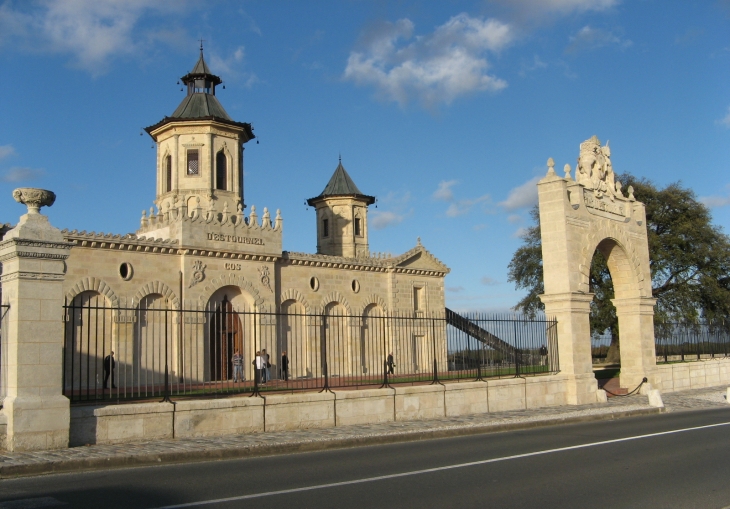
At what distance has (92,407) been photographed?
1156cm

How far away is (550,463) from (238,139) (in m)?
29.3

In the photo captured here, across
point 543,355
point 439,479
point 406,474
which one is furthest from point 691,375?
point 439,479

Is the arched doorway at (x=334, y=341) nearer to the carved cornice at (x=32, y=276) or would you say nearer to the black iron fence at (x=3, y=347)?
the carved cornice at (x=32, y=276)

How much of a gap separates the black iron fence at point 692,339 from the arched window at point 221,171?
2105cm

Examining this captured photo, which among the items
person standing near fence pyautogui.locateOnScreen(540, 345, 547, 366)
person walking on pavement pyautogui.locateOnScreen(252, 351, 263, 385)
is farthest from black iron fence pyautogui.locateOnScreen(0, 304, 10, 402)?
person standing near fence pyautogui.locateOnScreen(540, 345, 547, 366)

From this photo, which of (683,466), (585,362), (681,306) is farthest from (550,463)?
(681,306)

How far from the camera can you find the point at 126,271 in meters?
27.9

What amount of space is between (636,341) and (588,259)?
4183 mm

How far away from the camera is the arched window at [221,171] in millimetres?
35750

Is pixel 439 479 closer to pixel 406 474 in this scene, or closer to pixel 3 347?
pixel 406 474

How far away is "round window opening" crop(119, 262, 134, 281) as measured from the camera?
27781 millimetres

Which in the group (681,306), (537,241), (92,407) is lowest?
(92,407)

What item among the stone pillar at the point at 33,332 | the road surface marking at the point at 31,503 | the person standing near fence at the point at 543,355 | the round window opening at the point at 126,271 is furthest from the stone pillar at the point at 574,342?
the round window opening at the point at 126,271

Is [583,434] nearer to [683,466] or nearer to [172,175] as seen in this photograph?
[683,466]
